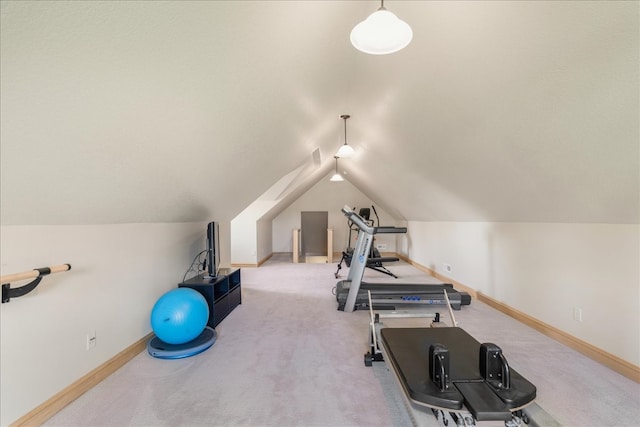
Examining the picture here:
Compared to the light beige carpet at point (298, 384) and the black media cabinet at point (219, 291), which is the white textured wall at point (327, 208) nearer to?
the black media cabinet at point (219, 291)

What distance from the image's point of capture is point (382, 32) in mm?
1246

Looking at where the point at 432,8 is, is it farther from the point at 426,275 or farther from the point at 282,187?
the point at 426,275

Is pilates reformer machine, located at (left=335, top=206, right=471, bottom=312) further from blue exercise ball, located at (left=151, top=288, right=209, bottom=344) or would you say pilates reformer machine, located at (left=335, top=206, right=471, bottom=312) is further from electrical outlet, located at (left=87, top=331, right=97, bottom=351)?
electrical outlet, located at (left=87, top=331, right=97, bottom=351)

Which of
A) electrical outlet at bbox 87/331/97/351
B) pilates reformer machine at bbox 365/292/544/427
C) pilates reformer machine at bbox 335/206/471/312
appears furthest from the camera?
pilates reformer machine at bbox 335/206/471/312

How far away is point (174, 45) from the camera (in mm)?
1304

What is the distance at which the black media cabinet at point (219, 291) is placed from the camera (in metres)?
3.21

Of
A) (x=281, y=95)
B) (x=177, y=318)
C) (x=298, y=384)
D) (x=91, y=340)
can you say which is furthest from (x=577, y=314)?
(x=91, y=340)

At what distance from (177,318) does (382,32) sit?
2567 mm

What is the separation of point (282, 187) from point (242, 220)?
154 centimetres

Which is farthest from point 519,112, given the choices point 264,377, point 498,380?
point 264,377

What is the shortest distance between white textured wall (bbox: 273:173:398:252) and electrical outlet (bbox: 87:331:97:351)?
6.92 meters

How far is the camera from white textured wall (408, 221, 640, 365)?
2.26 meters

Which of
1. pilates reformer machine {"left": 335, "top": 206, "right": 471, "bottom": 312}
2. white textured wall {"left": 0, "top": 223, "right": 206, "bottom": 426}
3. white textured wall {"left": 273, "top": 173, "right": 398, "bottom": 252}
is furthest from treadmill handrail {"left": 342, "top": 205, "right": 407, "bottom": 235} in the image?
white textured wall {"left": 273, "top": 173, "right": 398, "bottom": 252}

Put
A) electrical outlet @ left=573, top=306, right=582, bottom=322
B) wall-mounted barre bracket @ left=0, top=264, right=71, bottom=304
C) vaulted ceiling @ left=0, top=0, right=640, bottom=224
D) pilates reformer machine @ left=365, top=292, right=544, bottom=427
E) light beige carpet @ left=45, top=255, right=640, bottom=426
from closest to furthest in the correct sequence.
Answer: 1. vaulted ceiling @ left=0, top=0, right=640, bottom=224
2. pilates reformer machine @ left=365, top=292, right=544, bottom=427
3. wall-mounted barre bracket @ left=0, top=264, right=71, bottom=304
4. light beige carpet @ left=45, top=255, right=640, bottom=426
5. electrical outlet @ left=573, top=306, right=582, bottom=322
